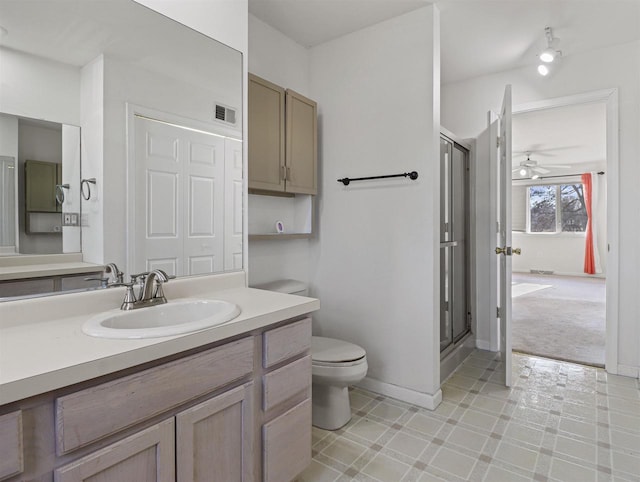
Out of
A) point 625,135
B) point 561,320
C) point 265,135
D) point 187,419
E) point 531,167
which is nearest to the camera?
point 187,419

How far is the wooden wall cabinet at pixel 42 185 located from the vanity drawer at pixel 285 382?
0.97 metres

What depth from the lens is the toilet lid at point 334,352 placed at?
195 cm

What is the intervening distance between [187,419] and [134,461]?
158 millimetres

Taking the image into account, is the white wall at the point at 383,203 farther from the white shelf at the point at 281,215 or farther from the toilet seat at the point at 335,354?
the toilet seat at the point at 335,354

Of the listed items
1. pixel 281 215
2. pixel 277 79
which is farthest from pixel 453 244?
pixel 277 79

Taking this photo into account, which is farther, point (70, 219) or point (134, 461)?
point (70, 219)

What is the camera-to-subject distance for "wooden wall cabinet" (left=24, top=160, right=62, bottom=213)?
120 centimetres

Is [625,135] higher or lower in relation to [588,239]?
higher

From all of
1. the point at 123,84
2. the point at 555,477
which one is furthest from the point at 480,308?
the point at 123,84

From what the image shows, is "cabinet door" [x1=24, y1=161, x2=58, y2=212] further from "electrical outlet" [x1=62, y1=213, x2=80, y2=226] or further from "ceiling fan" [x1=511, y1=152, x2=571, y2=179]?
"ceiling fan" [x1=511, y1=152, x2=571, y2=179]

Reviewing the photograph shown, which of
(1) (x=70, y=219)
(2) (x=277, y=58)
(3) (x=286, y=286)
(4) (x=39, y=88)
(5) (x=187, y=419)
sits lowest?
(5) (x=187, y=419)

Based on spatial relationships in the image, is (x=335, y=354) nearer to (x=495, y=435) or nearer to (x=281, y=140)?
(x=495, y=435)

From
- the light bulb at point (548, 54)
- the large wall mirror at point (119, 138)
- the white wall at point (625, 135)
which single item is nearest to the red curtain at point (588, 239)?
the white wall at point (625, 135)

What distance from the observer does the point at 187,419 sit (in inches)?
41.4
